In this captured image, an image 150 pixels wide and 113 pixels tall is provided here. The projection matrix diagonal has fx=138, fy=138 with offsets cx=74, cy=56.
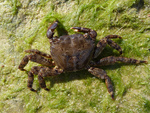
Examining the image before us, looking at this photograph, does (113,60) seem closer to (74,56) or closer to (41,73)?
(74,56)

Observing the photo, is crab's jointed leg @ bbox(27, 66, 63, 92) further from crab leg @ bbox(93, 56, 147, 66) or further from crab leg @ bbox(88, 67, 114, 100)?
crab leg @ bbox(93, 56, 147, 66)

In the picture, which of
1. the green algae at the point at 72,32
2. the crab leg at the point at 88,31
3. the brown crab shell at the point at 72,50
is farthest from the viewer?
the green algae at the point at 72,32

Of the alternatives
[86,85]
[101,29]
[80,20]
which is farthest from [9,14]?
[86,85]

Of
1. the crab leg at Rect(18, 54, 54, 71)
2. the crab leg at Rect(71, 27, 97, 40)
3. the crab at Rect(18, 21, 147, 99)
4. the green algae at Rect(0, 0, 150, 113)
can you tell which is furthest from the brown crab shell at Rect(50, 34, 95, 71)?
the green algae at Rect(0, 0, 150, 113)

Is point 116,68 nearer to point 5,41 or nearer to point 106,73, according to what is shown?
point 106,73

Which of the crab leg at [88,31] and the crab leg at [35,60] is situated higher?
the crab leg at [88,31]

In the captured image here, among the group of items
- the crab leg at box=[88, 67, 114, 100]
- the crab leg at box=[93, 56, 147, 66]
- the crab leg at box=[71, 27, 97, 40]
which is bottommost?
the crab leg at box=[88, 67, 114, 100]

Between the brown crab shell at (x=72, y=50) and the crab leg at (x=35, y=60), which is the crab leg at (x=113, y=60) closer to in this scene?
the brown crab shell at (x=72, y=50)

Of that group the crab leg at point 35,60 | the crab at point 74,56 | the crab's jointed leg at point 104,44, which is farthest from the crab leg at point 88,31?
the crab leg at point 35,60
